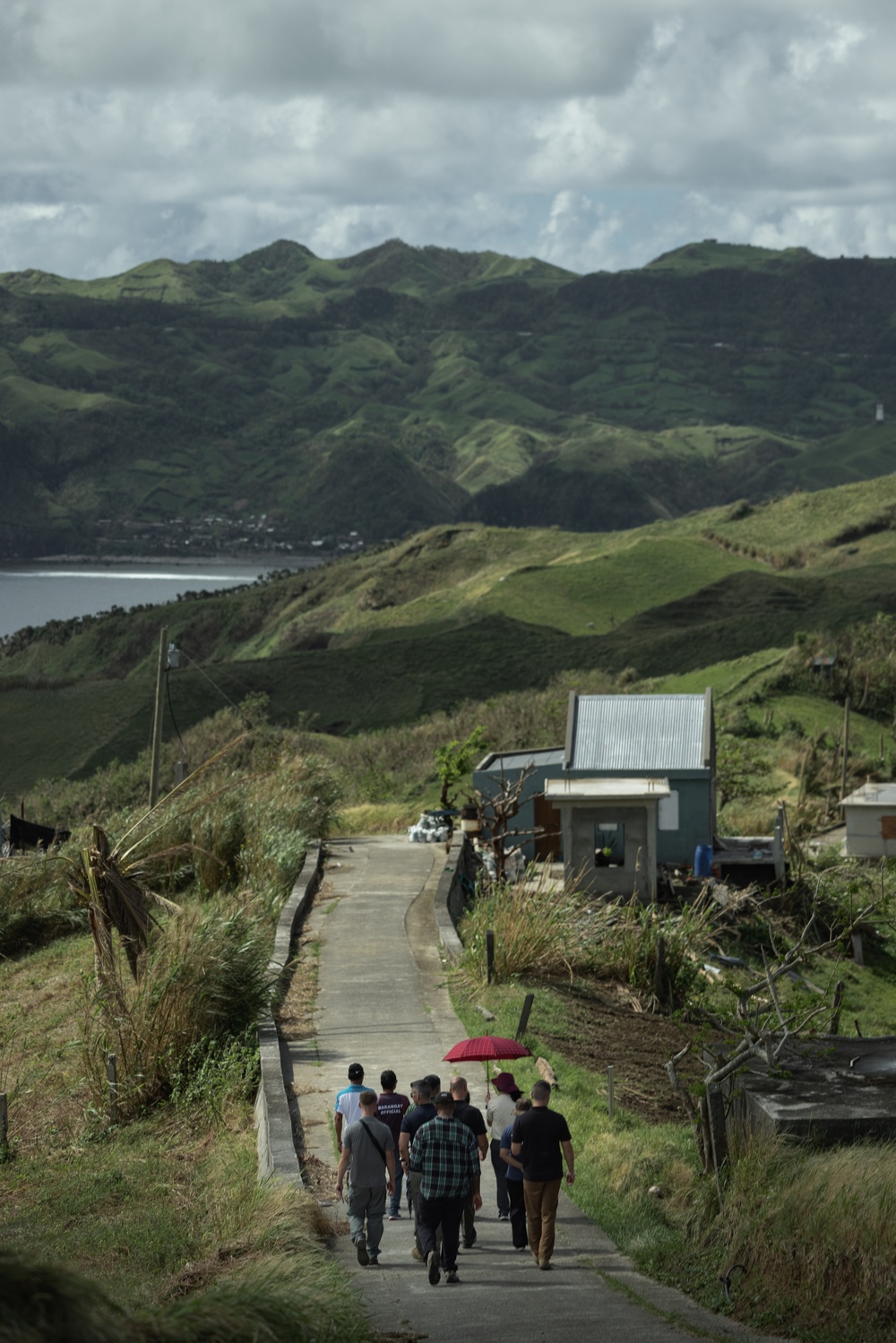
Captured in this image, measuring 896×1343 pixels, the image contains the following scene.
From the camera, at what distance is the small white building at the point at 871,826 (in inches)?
1420

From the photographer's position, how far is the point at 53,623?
5020 inches

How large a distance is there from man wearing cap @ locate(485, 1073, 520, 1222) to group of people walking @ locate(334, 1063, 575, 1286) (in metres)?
0.01

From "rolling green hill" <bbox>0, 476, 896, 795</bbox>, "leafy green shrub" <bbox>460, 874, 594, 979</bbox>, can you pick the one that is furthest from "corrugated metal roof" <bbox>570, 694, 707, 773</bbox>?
"rolling green hill" <bbox>0, 476, 896, 795</bbox>

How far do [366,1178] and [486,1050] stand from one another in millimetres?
2932

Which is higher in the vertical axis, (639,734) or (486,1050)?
(639,734)

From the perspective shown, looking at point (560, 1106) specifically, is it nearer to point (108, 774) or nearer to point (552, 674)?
point (108, 774)

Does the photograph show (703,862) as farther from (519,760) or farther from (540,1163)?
(540,1163)

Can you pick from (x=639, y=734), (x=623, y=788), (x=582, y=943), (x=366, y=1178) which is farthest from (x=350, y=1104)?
(x=639, y=734)

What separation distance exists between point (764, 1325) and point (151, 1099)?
6997 mm

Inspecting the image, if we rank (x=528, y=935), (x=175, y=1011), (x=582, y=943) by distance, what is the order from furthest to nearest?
(x=582, y=943) → (x=528, y=935) → (x=175, y=1011)

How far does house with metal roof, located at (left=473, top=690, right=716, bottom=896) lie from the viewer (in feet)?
92.3

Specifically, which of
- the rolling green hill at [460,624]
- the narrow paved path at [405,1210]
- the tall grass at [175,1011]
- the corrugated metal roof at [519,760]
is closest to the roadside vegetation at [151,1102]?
the tall grass at [175,1011]

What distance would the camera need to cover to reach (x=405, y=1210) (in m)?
11.7

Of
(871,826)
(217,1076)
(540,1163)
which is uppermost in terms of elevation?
(871,826)
